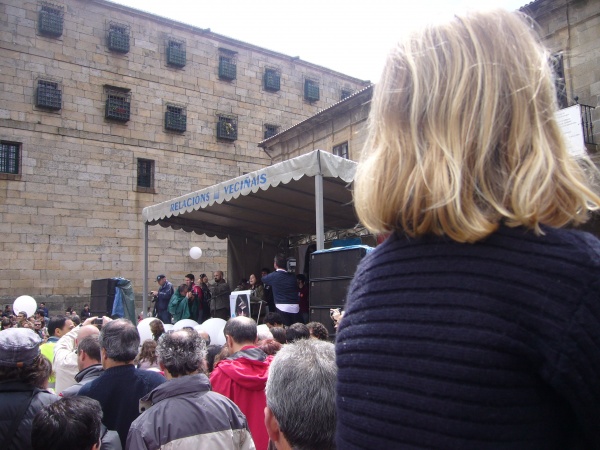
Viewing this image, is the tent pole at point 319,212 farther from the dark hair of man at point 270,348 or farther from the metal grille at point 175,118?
the metal grille at point 175,118

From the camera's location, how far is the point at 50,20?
21234mm

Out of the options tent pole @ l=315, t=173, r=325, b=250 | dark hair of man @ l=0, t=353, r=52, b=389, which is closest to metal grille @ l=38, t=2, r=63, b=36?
tent pole @ l=315, t=173, r=325, b=250

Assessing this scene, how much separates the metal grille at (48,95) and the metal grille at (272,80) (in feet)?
31.6

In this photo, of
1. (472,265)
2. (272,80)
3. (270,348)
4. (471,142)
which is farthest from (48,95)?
(472,265)

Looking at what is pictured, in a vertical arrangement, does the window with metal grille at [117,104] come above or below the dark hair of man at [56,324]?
above

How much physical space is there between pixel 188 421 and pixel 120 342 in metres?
1.01

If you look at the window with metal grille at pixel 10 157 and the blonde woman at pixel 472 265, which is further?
the window with metal grille at pixel 10 157

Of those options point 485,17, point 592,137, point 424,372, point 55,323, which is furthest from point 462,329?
point 592,137

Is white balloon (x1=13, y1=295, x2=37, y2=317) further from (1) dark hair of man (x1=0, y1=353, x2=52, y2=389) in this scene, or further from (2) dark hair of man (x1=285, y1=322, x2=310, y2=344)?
(1) dark hair of man (x1=0, y1=353, x2=52, y2=389)

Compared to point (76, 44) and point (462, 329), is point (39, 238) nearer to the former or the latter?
point (76, 44)

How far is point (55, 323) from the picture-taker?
270 inches

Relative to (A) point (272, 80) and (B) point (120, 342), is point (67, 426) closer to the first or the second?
(B) point (120, 342)

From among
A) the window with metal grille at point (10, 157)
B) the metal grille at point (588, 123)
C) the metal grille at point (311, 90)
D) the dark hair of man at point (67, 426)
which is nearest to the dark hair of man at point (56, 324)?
the dark hair of man at point (67, 426)

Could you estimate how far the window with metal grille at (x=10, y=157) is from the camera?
66.7ft
